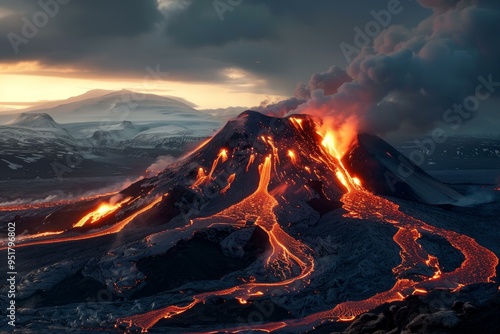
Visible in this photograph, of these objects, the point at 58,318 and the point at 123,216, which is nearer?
the point at 58,318

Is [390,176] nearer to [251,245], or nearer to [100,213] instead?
[251,245]

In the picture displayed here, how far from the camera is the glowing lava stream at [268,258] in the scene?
1670 inches

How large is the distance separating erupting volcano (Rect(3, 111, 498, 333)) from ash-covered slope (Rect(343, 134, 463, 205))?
0.36 metres

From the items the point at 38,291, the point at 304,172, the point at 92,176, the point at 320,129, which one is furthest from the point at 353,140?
the point at 92,176

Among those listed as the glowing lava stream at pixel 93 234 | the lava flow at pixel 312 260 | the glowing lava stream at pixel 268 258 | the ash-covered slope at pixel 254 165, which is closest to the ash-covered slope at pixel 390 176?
the lava flow at pixel 312 260

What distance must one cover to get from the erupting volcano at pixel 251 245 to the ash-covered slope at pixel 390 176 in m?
0.36

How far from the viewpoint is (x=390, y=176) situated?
3656 inches

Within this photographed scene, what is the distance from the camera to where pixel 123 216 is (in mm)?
70375

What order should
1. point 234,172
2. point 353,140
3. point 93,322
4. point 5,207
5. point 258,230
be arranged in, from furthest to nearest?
point 5,207, point 353,140, point 234,172, point 258,230, point 93,322

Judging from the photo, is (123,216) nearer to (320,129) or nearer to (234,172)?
(234,172)

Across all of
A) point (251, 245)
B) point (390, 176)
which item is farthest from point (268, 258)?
point (390, 176)

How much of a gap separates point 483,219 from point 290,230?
3548cm

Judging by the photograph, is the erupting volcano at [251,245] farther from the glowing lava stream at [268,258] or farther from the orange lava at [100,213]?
the orange lava at [100,213]

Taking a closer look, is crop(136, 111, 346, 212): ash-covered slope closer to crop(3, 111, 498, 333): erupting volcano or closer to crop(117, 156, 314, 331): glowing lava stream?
crop(3, 111, 498, 333): erupting volcano
